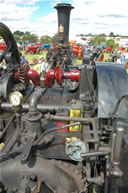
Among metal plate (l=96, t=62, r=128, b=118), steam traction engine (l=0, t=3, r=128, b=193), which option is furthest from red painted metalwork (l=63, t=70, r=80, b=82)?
metal plate (l=96, t=62, r=128, b=118)

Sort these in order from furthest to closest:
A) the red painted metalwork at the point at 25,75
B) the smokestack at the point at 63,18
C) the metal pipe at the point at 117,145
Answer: the smokestack at the point at 63,18, the red painted metalwork at the point at 25,75, the metal pipe at the point at 117,145

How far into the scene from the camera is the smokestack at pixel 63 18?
6.72 metres

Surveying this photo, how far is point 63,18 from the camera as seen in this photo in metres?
6.98

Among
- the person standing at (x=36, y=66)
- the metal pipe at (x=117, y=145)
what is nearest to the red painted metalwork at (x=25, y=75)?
the metal pipe at (x=117, y=145)

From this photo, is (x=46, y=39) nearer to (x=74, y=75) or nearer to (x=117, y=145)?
(x=74, y=75)

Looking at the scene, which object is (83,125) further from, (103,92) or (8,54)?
Answer: (8,54)

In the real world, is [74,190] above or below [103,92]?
below

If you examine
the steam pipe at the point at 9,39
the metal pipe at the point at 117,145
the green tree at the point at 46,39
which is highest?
the green tree at the point at 46,39

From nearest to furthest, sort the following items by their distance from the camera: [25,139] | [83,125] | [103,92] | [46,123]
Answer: [25,139]
[103,92]
[83,125]
[46,123]

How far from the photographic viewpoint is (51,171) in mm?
1303

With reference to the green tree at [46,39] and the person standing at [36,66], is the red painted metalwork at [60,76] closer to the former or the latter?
the person standing at [36,66]

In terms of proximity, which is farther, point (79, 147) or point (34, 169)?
point (79, 147)

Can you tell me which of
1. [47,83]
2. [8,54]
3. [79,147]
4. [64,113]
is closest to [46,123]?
[64,113]

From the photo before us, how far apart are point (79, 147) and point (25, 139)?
0.52m
